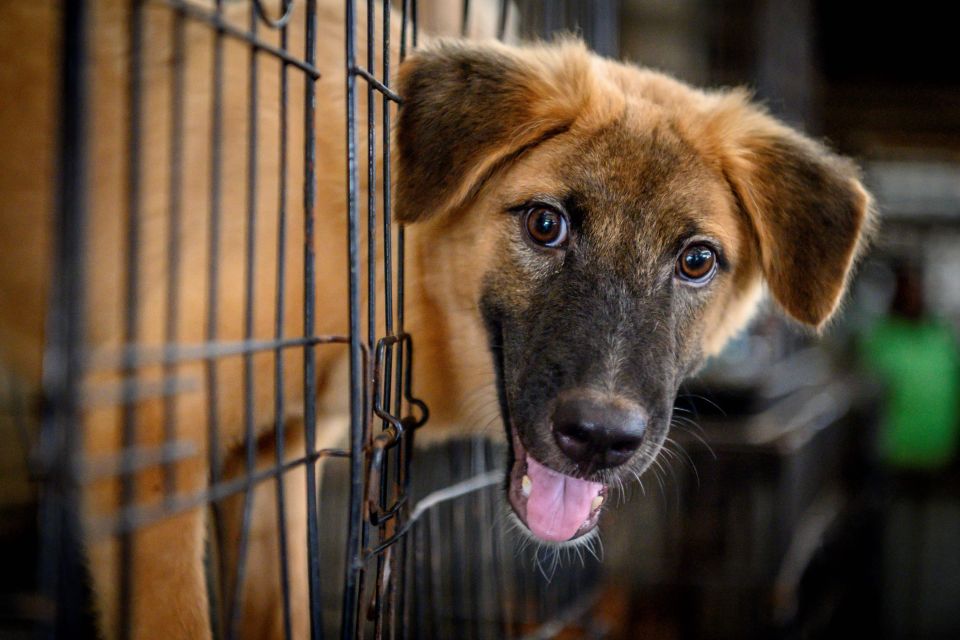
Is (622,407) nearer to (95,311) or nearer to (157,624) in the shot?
(157,624)

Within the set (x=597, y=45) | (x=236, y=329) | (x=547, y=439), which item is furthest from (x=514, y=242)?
(x=597, y=45)

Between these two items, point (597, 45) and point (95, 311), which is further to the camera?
point (597, 45)

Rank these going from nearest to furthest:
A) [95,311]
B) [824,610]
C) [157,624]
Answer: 1. [157,624]
2. [95,311]
3. [824,610]

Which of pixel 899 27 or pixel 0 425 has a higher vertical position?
pixel 899 27

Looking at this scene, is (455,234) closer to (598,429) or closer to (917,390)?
(598,429)

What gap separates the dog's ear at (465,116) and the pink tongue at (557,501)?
0.52 meters

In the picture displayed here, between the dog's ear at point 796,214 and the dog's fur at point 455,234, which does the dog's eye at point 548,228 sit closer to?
the dog's fur at point 455,234

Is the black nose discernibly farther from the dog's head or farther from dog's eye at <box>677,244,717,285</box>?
dog's eye at <box>677,244,717,285</box>

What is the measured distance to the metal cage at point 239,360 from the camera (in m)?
0.70

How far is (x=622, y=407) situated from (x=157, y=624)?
801 millimetres

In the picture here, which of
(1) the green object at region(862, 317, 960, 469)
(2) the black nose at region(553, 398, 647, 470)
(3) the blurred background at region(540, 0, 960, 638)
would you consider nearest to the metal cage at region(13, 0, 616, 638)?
(2) the black nose at region(553, 398, 647, 470)

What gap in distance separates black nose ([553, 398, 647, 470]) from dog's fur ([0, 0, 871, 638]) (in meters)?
0.03

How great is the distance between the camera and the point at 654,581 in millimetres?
3152

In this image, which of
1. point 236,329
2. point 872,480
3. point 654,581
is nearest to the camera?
point 236,329
